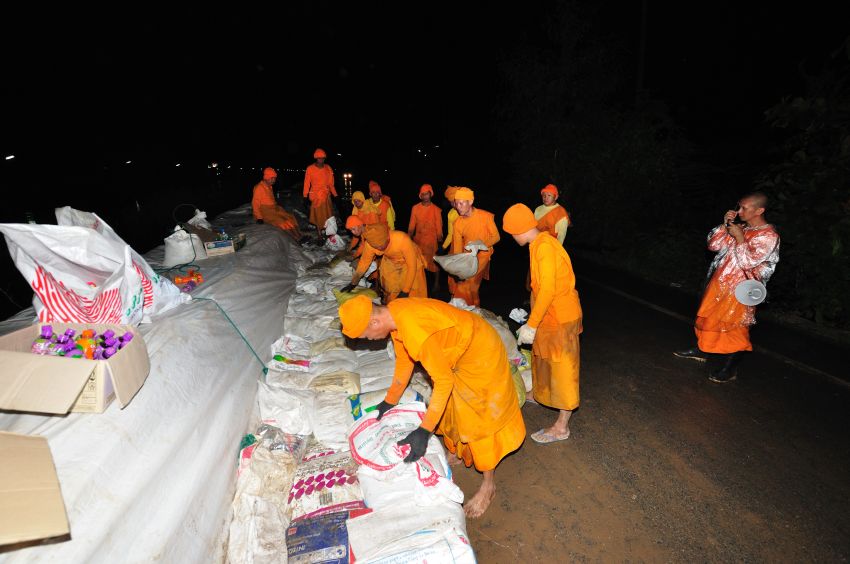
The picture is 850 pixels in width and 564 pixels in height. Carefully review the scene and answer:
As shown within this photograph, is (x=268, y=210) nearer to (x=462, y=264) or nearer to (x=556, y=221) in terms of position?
(x=462, y=264)

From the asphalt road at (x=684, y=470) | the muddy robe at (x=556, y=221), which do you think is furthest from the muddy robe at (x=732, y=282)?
the muddy robe at (x=556, y=221)

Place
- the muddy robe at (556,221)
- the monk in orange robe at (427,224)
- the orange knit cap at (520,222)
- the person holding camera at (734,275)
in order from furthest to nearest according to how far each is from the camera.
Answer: the monk in orange robe at (427,224)
the muddy robe at (556,221)
the person holding camera at (734,275)
the orange knit cap at (520,222)

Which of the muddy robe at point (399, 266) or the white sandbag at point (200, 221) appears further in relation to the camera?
the white sandbag at point (200, 221)

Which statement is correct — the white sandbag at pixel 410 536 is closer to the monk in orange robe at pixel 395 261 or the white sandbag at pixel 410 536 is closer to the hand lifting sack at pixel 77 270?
the hand lifting sack at pixel 77 270

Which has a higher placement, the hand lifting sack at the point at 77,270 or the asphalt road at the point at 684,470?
the hand lifting sack at the point at 77,270

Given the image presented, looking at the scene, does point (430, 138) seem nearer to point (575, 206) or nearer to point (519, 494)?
point (575, 206)

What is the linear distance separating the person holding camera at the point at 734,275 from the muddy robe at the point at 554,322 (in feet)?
6.22

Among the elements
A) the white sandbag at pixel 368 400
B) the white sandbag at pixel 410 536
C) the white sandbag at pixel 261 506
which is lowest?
the white sandbag at pixel 261 506

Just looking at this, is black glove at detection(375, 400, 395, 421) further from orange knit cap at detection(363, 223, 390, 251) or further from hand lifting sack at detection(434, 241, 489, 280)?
hand lifting sack at detection(434, 241, 489, 280)

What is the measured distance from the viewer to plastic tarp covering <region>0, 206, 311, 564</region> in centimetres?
172

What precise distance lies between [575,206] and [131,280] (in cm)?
1015

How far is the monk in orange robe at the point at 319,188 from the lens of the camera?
908 centimetres

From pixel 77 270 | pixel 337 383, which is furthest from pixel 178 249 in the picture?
pixel 337 383

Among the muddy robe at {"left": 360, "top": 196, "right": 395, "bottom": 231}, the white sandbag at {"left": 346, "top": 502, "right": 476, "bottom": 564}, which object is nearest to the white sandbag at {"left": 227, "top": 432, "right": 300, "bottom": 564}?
the white sandbag at {"left": 346, "top": 502, "right": 476, "bottom": 564}
